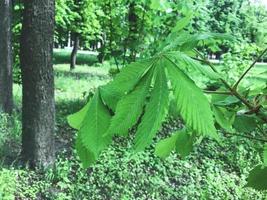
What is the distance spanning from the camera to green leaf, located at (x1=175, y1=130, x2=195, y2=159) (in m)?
1.25

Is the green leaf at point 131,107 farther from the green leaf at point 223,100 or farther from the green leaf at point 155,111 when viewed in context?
the green leaf at point 223,100

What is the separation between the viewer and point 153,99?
0.73 metres

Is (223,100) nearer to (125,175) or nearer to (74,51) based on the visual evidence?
(125,175)

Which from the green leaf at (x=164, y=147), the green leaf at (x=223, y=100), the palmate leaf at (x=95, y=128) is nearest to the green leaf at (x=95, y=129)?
the palmate leaf at (x=95, y=128)

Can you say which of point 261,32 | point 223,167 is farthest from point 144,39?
point 261,32

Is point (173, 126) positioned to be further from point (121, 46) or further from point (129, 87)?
point (129, 87)

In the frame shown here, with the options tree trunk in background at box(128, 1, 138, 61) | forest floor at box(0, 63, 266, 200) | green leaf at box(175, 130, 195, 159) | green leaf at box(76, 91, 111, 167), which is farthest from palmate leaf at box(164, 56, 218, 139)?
tree trunk in background at box(128, 1, 138, 61)

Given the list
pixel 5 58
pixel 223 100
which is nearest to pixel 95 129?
pixel 223 100

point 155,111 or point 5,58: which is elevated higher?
point 155,111

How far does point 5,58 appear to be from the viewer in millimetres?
8617

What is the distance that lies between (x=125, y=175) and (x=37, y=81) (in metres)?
1.58

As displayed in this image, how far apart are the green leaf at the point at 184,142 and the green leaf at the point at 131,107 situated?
48cm

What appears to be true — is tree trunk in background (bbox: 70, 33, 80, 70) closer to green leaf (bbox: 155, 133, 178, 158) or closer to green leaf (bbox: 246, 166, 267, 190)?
green leaf (bbox: 155, 133, 178, 158)

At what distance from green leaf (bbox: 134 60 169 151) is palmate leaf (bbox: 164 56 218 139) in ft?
0.05
